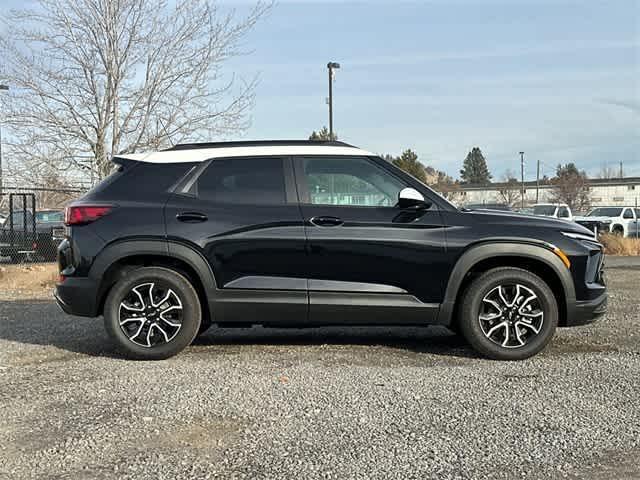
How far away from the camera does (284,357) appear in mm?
5418

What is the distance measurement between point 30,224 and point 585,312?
13.9 metres

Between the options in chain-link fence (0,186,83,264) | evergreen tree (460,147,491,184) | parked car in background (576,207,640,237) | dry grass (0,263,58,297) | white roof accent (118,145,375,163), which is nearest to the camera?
white roof accent (118,145,375,163)

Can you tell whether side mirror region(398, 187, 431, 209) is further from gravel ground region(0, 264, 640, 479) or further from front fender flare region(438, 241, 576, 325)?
gravel ground region(0, 264, 640, 479)

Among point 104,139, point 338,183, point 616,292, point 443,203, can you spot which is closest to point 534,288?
point 443,203

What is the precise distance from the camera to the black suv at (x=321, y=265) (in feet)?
17.1

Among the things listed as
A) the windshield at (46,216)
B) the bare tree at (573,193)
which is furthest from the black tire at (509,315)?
the bare tree at (573,193)

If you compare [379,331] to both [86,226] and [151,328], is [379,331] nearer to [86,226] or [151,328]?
[151,328]

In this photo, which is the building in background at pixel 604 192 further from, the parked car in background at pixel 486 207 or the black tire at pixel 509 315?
the black tire at pixel 509 315

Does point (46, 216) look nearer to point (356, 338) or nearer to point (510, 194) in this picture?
point (356, 338)

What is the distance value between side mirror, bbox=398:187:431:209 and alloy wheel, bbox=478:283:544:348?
3.03 feet

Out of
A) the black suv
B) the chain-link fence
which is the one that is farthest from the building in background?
the black suv

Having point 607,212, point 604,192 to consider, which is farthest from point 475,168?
point 607,212

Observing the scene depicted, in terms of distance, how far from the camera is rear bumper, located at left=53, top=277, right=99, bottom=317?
527 centimetres

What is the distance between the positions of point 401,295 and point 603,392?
1681 mm
